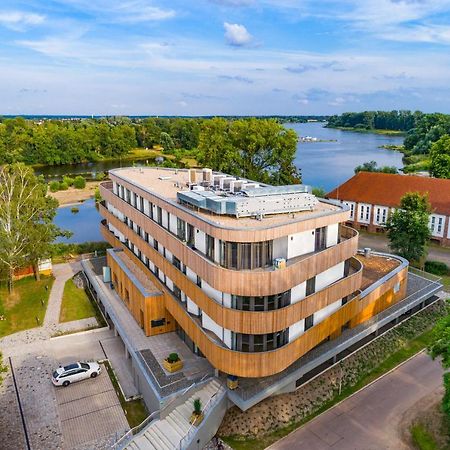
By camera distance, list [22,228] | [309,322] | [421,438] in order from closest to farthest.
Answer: [421,438], [309,322], [22,228]

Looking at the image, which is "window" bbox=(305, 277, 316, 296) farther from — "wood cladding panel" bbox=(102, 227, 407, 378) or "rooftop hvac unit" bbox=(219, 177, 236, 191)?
"rooftop hvac unit" bbox=(219, 177, 236, 191)

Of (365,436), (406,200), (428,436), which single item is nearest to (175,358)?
(365,436)

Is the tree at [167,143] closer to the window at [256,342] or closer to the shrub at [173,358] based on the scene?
the shrub at [173,358]

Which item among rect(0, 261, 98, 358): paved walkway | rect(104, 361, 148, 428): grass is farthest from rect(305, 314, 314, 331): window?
rect(0, 261, 98, 358): paved walkway

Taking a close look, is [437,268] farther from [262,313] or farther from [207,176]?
[262,313]

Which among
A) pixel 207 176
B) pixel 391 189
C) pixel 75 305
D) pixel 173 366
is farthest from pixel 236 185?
pixel 391 189

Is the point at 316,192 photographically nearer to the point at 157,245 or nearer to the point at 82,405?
the point at 157,245
